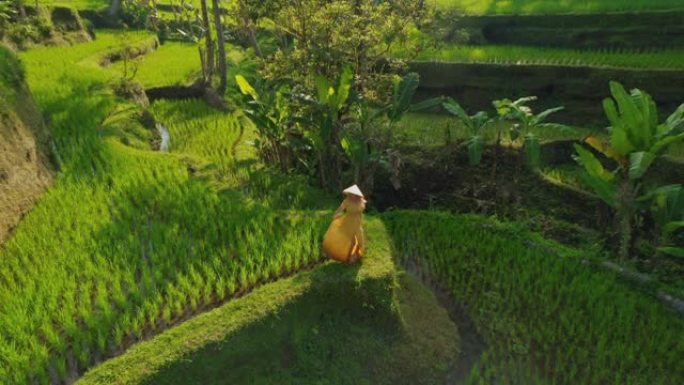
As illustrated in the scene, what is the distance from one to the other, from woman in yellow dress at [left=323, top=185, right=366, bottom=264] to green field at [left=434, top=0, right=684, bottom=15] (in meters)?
7.97

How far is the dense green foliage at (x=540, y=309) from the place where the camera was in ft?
12.4

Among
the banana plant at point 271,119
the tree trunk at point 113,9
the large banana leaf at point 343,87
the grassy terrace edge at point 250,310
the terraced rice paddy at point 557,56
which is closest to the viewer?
the grassy terrace edge at point 250,310

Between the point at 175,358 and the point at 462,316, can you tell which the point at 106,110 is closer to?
the point at 175,358

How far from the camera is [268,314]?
358cm

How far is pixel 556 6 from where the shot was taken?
11.4 meters

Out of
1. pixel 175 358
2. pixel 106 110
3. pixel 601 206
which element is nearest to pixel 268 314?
pixel 175 358

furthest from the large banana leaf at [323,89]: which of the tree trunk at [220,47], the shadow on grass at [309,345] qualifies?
the tree trunk at [220,47]

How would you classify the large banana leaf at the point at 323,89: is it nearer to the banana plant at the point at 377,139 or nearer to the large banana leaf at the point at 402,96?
the banana plant at the point at 377,139

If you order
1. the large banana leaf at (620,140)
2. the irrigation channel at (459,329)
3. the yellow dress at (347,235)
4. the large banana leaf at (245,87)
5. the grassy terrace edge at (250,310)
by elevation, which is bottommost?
the irrigation channel at (459,329)

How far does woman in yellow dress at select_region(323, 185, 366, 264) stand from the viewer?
391cm

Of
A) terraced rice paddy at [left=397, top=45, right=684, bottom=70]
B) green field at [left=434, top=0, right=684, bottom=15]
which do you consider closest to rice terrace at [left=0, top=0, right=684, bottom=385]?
terraced rice paddy at [left=397, top=45, right=684, bottom=70]

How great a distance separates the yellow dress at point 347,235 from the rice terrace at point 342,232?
2 cm

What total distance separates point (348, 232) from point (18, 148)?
3.32 m

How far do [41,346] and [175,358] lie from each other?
2.73 feet
